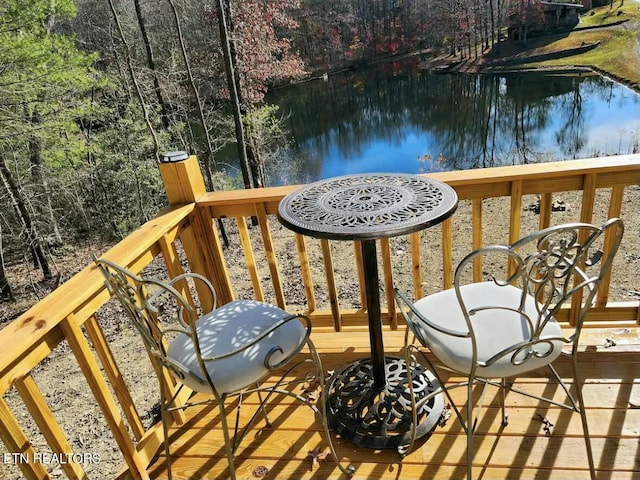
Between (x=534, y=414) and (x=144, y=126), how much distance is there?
909 centimetres

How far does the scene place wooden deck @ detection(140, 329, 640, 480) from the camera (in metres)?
1.53

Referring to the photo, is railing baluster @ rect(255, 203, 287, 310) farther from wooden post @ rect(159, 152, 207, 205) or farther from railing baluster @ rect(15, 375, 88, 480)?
railing baluster @ rect(15, 375, 88, 480)

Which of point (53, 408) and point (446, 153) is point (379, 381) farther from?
point (446, 153)

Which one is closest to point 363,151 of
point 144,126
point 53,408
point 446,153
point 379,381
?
point 446,153

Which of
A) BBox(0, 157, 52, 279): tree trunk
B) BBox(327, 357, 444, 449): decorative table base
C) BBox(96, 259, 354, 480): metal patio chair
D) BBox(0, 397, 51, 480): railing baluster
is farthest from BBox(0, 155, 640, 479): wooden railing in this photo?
BBox(0, 157, 52, 279): tree trunk

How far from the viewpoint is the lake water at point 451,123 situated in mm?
11047

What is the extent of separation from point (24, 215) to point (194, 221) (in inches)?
267

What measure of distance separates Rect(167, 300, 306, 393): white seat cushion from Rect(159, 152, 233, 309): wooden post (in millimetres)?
575

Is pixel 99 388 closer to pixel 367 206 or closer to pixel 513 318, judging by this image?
pixel 367 206

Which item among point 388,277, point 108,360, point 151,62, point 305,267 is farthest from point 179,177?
point 151,62

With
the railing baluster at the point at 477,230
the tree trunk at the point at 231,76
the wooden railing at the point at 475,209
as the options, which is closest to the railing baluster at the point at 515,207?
the wooden railing at the point at 475,209

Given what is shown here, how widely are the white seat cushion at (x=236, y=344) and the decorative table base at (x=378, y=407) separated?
468 millimetres

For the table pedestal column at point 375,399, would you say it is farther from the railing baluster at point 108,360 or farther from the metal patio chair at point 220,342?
the railing baluster at point 108,360

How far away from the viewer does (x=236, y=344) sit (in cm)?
145
